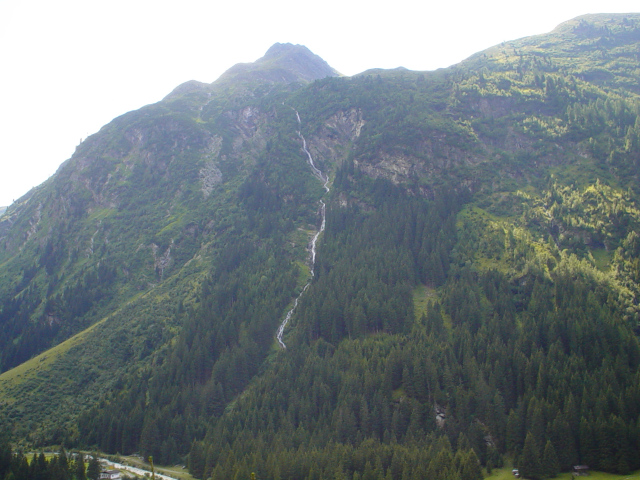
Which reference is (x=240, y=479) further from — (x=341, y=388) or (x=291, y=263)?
(x=291, y=263)

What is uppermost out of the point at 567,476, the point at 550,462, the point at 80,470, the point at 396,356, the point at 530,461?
the point at 80,470

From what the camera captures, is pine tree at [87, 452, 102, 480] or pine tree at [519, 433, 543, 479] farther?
pine tree at [87, 452, 102, 480]

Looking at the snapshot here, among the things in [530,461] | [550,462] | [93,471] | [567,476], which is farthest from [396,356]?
[93,471]

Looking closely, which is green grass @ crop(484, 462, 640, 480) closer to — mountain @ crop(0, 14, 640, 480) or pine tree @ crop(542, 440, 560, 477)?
pine tree @ crop(542, 440, 560, 477)

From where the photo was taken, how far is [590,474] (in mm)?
90375

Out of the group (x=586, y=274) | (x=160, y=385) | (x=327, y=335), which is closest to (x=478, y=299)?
(x=586, y=274)

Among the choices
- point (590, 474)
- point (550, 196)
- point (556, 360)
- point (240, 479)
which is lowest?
point (590, 474)

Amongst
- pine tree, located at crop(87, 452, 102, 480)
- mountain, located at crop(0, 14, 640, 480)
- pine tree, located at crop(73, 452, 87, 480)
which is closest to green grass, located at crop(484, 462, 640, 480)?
mountain, located at crop(0, 14, 640, 480)

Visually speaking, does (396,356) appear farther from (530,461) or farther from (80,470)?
(80,470)

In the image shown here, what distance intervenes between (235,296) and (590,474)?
124 m

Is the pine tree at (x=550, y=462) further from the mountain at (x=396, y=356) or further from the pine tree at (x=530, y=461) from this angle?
the pine tree at (x=530, y=461)

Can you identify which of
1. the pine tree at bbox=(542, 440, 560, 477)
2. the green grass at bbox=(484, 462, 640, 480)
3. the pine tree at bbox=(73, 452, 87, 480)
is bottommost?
the green grass at bbox=(484, 462, 640, 480)

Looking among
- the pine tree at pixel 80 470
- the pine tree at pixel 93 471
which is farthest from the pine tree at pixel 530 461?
the pine tree at pixel 80 470

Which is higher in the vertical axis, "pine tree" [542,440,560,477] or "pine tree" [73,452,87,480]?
"pine tree" [73,452,87,480]
